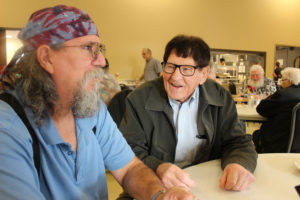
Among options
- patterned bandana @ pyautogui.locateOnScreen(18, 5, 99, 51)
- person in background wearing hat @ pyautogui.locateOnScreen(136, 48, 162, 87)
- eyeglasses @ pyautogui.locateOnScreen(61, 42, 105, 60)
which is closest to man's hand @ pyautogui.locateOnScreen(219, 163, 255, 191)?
eyeglasses @ pyautogui.locateOnScreen(61, 42, 105, 60)

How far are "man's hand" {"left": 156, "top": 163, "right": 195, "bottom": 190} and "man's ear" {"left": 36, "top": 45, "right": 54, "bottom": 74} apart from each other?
0.67 m

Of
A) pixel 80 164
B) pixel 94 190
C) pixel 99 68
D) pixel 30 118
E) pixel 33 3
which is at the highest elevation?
pixel 33 3

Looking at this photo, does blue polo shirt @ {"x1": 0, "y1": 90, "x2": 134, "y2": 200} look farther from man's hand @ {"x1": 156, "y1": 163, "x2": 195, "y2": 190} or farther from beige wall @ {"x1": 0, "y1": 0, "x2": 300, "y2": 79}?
beige wall @ {"x1": 0, "y1": 0, "x2": 300, "y2": 79}

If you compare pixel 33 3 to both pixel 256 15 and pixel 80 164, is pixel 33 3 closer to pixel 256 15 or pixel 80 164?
pixel 80 164

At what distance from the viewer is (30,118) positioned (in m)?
0.78

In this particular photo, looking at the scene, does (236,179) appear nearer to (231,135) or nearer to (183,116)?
(231,135)

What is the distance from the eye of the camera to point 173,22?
752 centimetres

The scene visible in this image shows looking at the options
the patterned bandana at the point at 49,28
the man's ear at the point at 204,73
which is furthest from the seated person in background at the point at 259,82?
the patterned bandana at the point at 49,28

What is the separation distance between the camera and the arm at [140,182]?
2.98 ft

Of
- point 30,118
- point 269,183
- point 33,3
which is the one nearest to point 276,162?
point 269,183

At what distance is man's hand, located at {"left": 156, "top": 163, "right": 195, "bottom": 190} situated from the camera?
984 millimetres

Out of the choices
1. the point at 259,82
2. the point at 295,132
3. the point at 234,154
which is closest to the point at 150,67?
the point at 259,82

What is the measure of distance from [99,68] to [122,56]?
20.9 feet

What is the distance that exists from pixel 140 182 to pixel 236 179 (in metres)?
0.42
